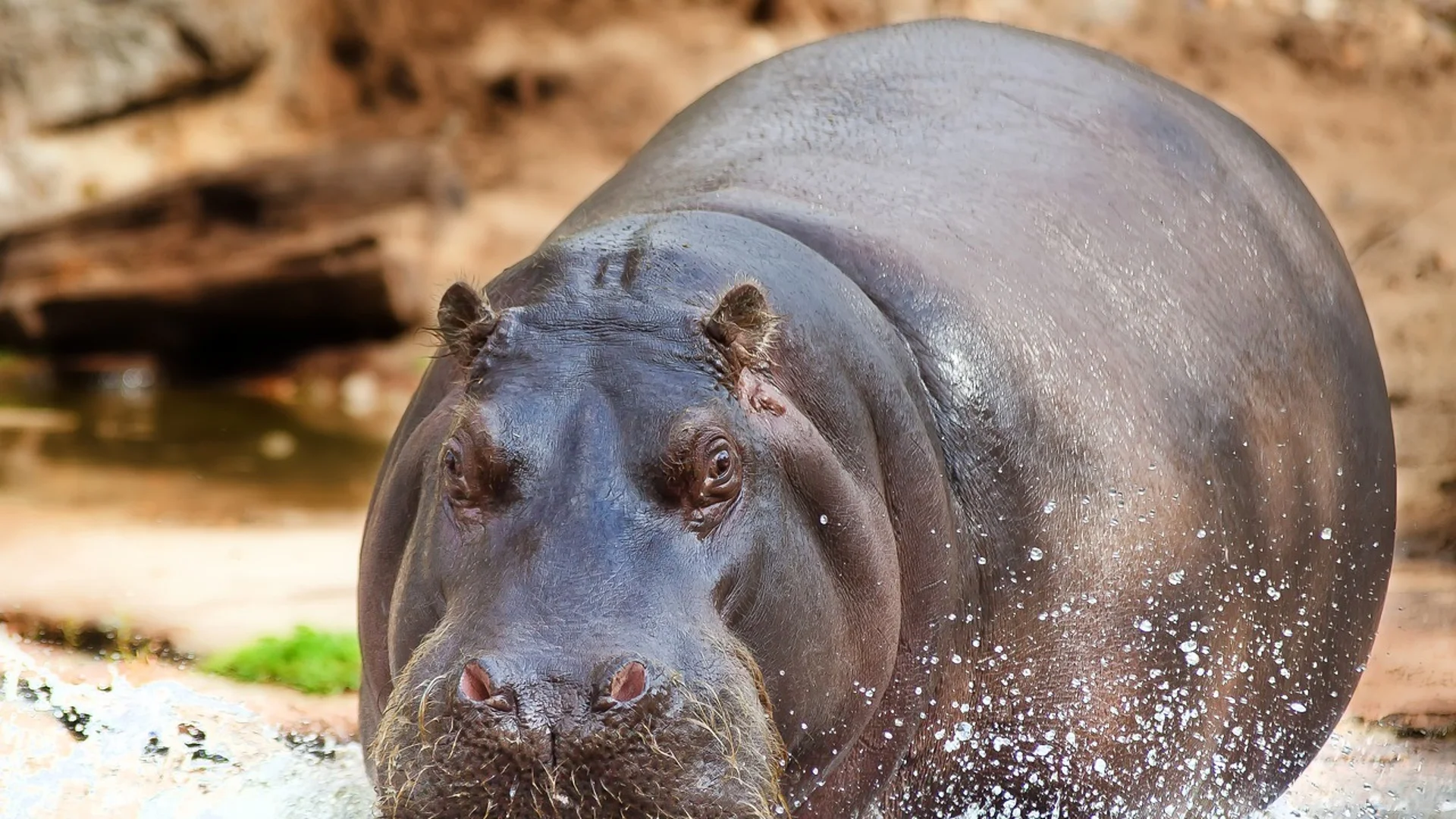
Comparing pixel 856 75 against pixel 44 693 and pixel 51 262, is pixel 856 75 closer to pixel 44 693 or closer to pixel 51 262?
pixel 44 693

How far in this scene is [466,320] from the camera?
11.0ft

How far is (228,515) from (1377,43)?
28.2 feet

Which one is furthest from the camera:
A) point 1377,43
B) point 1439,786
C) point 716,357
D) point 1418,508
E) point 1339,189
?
point 1377,43

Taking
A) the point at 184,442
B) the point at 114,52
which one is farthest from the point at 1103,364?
the point at 114,52

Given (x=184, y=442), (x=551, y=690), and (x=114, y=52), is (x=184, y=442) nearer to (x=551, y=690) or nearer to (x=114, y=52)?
(x=114, y=52)

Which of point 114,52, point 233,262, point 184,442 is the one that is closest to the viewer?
point 184,442

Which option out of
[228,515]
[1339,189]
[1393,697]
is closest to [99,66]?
[228,515]

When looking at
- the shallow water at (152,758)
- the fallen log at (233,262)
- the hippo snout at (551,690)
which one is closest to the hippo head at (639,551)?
the hippo snout at (551,690)

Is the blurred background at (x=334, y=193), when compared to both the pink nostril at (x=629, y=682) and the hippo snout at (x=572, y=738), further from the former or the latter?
the pink nostril at (x=629, y=682)

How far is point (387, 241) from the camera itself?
1313cm

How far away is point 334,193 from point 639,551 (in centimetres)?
1090

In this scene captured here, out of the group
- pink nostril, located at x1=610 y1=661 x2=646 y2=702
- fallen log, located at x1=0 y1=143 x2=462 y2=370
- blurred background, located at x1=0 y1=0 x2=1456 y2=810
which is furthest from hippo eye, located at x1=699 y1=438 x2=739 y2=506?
fallen log, located at x1=0 y1=143 x2=462 y2=370

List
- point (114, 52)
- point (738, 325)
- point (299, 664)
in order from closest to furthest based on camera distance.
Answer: point (738, 325)
point (299, 664)
point (114, 52)

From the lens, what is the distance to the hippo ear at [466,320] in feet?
10.8
